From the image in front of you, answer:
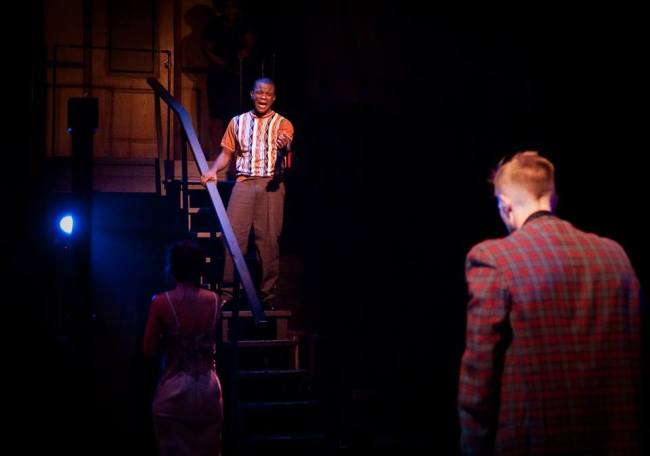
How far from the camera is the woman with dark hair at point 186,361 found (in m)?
3.84

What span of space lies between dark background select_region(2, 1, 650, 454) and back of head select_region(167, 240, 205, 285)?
1.50 m

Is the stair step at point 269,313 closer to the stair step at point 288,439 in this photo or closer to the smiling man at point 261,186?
the smiling man at point 261,186

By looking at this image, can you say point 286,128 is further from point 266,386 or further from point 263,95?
point 266,386

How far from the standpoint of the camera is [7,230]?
16.2 feet

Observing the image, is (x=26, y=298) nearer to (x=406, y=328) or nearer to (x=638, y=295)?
(x=406, y=328)

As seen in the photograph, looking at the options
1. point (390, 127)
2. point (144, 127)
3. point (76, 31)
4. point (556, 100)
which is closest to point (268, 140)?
point (390, 127)

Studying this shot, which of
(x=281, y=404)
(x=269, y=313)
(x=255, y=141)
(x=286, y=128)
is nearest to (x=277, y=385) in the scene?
(x=281, y=404)

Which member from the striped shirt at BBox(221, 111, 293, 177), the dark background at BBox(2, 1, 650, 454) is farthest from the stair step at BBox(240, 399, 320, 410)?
the striped shirt at BBox(221, 111, 293, 177)

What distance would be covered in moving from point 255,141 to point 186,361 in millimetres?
2760

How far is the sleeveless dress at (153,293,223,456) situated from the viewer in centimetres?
384

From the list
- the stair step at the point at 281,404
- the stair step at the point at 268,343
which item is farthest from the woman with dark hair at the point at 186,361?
the stair step at the point at 268,343

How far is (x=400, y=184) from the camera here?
6227mm

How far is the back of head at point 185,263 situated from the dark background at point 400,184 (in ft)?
4.92

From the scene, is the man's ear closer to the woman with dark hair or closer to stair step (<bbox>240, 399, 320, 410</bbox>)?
the woman with dark hair
